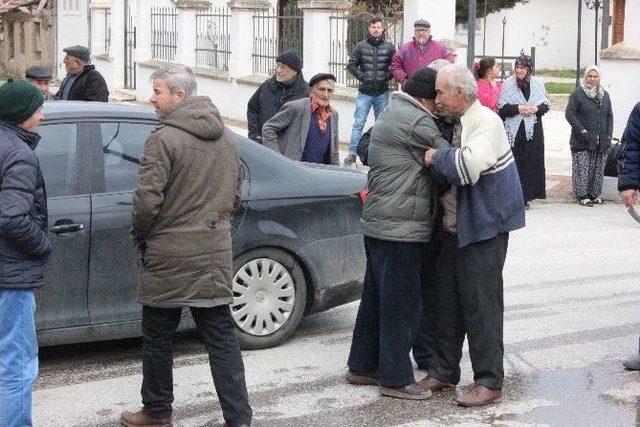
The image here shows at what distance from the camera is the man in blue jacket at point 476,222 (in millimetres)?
6875

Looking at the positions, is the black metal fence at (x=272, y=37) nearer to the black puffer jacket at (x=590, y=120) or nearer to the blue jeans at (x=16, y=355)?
the black puffer jacket at (x=590, y=120)

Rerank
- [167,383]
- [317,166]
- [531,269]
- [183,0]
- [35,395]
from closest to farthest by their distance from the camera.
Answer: [167,383], [35,395], [317,166], [531,269], [183,0]

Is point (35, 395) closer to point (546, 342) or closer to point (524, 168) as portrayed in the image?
point (546, 342)

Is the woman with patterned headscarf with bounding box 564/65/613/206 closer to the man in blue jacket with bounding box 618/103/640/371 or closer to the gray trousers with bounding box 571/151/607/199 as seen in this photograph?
the gray trousers with bounding box 571/151/607/199

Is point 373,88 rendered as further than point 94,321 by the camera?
Yes

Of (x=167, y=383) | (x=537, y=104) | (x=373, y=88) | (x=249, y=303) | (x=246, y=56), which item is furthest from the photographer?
(x=246, y=56)

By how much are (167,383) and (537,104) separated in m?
8.83

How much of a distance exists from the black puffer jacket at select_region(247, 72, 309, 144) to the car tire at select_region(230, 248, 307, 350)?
3473 millimetres

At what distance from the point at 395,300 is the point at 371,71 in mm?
11163

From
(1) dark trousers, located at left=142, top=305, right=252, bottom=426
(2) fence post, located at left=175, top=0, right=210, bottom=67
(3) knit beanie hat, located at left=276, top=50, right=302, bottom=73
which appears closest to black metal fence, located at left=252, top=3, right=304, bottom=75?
(2) fence post, located at left=175, top=0, right=210, bottom=67

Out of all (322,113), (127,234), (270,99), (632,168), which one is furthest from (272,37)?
(127,234)

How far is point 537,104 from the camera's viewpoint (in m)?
14.6

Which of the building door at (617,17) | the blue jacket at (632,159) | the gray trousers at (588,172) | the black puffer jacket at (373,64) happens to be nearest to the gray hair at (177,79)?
the blue jacket at (632,159)

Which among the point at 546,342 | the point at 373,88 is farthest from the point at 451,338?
the point at 373,88
